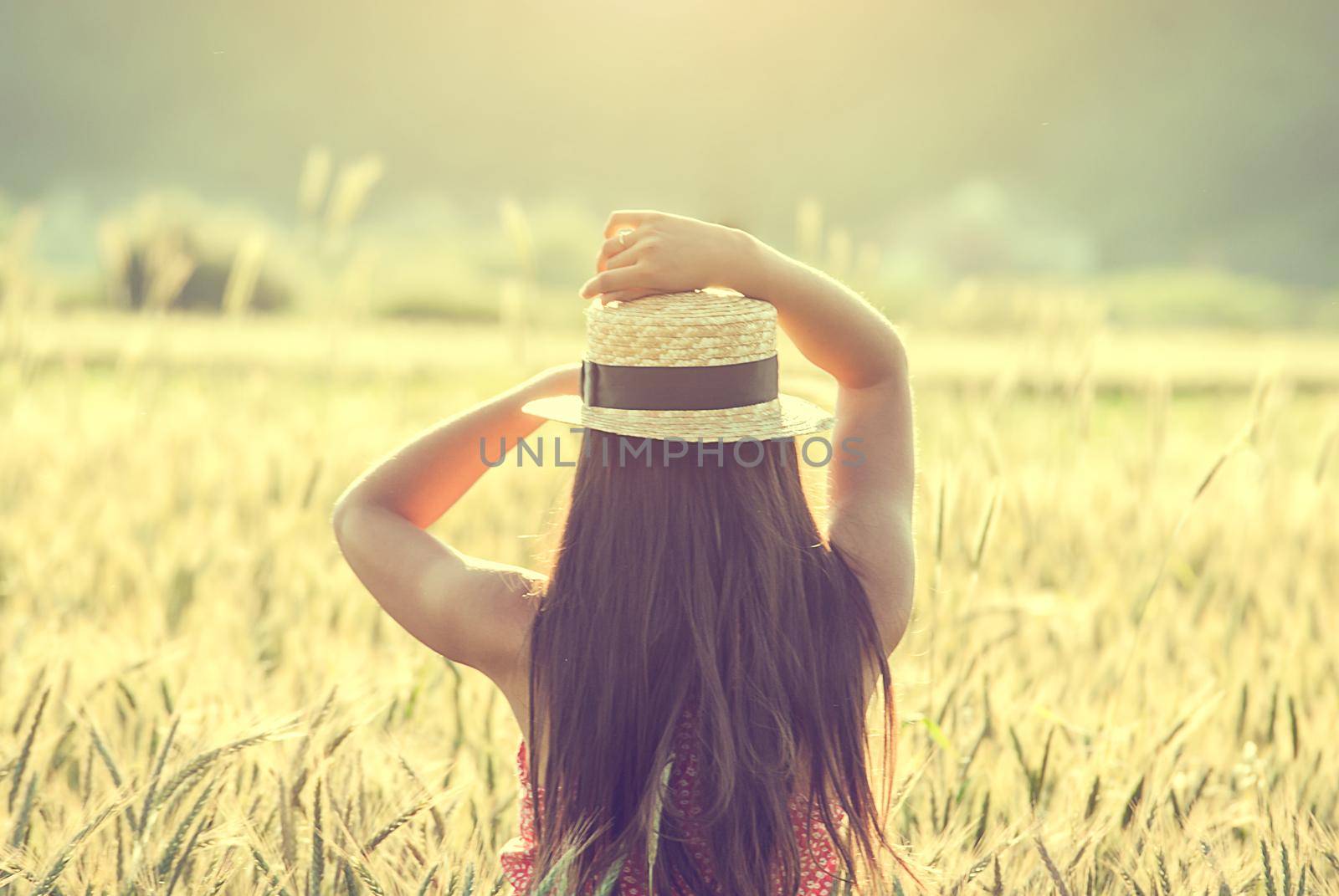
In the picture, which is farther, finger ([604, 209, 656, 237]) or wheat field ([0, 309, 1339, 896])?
wheat field ([0, 309, 1339, 896])

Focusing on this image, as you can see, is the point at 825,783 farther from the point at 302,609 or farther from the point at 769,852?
the point at 302,609

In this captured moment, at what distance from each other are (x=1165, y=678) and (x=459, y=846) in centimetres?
155

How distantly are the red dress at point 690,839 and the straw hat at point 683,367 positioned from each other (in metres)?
0.34

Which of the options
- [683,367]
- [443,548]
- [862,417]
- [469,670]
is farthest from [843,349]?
[469,670]

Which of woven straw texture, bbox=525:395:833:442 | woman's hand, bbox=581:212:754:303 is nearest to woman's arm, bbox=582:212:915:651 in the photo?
woman's hand, bbox=581:212:754:303

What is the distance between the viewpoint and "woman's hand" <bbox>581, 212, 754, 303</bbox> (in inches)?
54.7

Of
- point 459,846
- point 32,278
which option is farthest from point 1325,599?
point 32,278

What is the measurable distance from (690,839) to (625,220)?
0.72 m

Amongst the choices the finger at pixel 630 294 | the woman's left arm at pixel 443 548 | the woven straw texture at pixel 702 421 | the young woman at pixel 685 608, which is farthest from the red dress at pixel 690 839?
the finger at pixel 630 294

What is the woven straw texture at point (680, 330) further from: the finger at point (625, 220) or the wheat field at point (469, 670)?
the wheat field at point (469, 670)

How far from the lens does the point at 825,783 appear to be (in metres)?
1.45

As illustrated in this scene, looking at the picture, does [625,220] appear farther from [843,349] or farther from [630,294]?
[843,349]

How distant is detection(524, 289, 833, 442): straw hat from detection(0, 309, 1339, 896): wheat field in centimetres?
17

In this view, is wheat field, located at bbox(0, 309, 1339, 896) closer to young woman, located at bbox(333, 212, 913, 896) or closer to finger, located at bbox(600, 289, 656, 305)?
young woman, located at bbox(333, 212, 913, 896)
